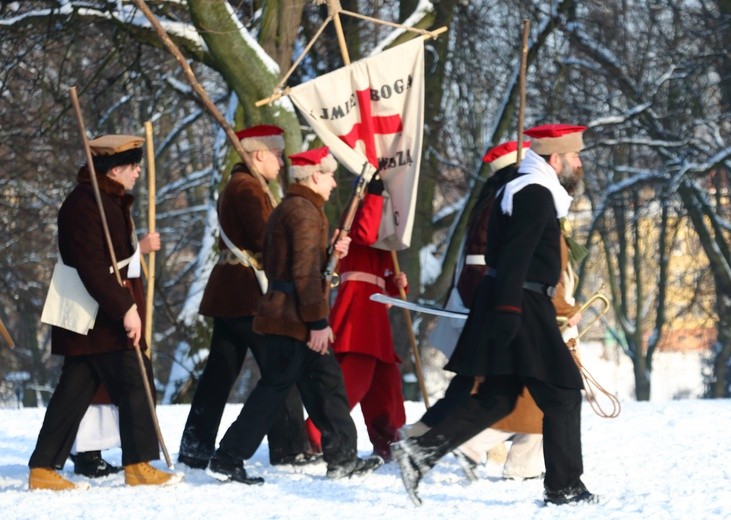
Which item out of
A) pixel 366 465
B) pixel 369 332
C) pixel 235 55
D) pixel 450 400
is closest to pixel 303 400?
pixel 366 465

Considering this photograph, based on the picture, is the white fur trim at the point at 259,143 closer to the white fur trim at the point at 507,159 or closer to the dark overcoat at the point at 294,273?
the dark overcoat at the point at 294,273

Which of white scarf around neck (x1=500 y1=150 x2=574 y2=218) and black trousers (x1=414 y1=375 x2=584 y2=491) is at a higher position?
white scarf around neck (x1=500 y1=150 x2=574 y2=218)

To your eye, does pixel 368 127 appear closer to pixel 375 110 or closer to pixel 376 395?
pixel 375 110

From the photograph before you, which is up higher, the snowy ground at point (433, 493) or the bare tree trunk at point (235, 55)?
the bare tree trunk at point (235, 55)

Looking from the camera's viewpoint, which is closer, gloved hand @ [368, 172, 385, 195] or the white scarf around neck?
the white scarf around neck

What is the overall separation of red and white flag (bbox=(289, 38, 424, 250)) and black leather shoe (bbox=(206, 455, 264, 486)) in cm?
178

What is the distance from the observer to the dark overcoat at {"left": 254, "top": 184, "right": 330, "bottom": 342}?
665cm

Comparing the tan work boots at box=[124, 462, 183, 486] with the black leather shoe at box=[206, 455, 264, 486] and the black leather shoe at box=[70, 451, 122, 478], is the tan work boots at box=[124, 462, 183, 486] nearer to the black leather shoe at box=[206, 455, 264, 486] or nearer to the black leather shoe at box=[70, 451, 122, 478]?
the black leather shoe at box=[206, 455, 264, 486]

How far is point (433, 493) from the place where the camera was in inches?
249

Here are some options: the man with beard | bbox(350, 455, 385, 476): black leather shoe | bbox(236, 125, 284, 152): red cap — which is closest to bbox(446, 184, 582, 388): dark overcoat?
the man with beard

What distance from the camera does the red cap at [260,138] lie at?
737 centimetres

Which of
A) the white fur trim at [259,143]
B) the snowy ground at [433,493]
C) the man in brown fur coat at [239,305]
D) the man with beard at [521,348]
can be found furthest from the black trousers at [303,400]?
the white fur trim at [259,143]

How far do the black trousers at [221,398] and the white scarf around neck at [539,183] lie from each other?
5.97 feet

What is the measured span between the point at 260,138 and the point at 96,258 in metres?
1.12
